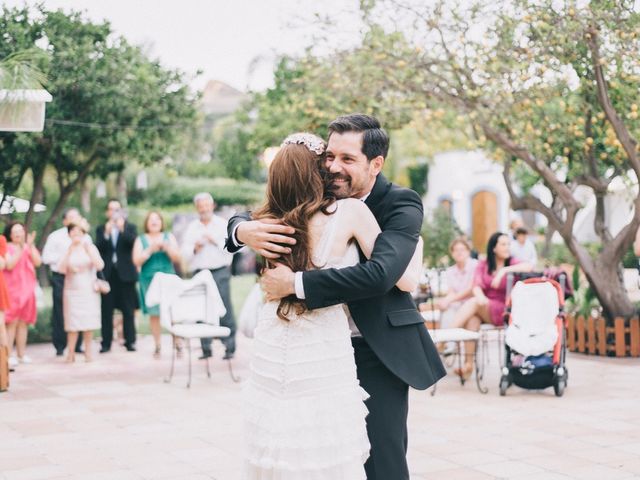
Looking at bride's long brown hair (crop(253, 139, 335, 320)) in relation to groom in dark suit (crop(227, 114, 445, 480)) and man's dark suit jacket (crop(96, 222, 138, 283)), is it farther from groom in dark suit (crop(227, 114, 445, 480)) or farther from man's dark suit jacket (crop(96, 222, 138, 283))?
man's dark suit jacket (crop(96, 222, 138, 283))

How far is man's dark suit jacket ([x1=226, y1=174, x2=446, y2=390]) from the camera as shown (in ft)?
9.64

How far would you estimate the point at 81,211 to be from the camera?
1453 cm

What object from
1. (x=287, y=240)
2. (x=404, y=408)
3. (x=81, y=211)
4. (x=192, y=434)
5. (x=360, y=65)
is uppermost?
(x=360, y=65)

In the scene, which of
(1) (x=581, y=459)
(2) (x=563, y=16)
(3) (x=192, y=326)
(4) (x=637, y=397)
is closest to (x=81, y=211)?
(3) (x=192, y=326)

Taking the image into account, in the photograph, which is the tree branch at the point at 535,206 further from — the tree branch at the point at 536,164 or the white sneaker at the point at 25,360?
the white sneaker at the point at 25,360

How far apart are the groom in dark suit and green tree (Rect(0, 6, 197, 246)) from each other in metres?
9.41

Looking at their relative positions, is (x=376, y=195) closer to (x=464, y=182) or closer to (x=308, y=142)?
(x=308, y=142)

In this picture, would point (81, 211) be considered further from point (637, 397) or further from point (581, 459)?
point (581, 459)

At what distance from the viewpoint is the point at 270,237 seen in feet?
9.75

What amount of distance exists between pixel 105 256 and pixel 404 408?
8.90 m

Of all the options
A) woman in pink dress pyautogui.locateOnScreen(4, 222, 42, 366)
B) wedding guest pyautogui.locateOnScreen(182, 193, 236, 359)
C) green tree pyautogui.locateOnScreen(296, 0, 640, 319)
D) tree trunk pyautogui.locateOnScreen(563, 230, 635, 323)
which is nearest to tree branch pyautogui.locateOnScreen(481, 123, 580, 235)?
green tree pyautogui.locateOnScreen(296, 0, 640, 319)

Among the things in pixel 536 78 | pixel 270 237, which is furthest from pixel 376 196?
pixel 536 78

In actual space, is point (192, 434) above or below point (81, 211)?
below

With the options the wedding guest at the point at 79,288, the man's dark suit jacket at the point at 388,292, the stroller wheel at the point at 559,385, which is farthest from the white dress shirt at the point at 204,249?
the man's dark suit jacket at the point at 388,292
